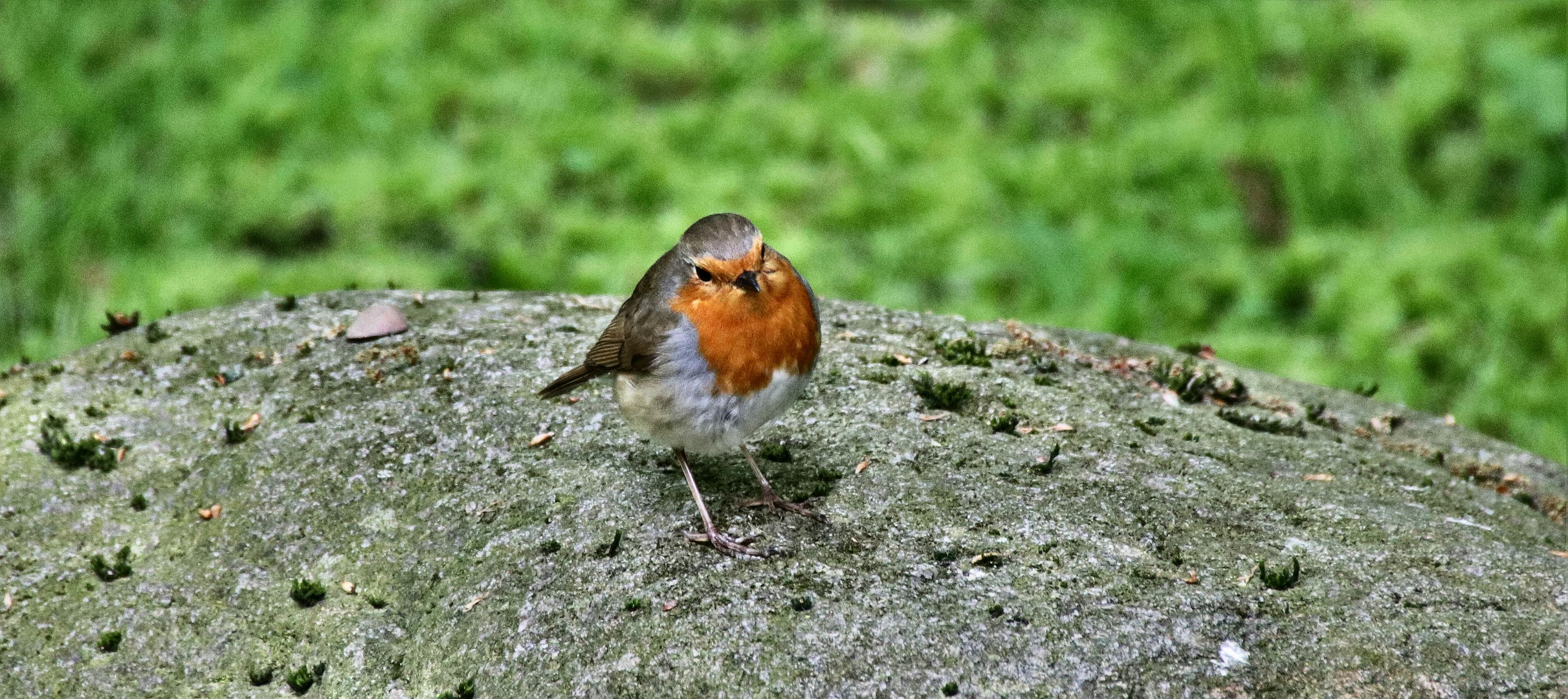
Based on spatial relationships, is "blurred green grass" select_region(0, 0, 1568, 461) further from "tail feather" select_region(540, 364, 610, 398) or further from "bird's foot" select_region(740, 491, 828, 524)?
"bird's foot" select_region(740, 491, 828, 524)

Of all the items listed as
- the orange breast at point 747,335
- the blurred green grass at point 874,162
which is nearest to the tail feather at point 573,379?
the orange breast at point 747,335

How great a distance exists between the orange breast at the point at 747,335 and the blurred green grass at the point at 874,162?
3.00 meters

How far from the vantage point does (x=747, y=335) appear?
9.30ft

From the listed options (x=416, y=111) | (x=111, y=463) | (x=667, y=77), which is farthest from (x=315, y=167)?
(x=111, y=463)

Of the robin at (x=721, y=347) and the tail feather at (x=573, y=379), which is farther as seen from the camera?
the tail feather at (x=573, y=379)

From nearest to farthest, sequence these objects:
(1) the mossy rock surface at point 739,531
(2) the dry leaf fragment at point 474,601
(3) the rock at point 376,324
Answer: (1) the mossy rock surface at point 739,531, (2) the dry leaf fragment at point 474,601, (3) the rock at point 376,324

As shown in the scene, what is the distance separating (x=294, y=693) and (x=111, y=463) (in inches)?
38.6

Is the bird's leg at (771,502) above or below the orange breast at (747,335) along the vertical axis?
below

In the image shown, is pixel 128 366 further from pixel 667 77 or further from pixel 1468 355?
pixel 1468 355

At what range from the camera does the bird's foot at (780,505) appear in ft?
9.57

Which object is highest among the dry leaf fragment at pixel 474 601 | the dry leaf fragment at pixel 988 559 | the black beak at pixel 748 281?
the black beak at pixel 748 281

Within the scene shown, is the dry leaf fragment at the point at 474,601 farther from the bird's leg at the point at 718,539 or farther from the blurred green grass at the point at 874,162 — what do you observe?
the blurred green grass at the point at 874,162

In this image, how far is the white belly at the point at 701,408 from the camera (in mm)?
2863

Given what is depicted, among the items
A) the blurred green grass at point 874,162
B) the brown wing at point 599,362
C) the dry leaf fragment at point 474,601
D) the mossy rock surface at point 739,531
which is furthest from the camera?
the blurred green grass at point 874,162
